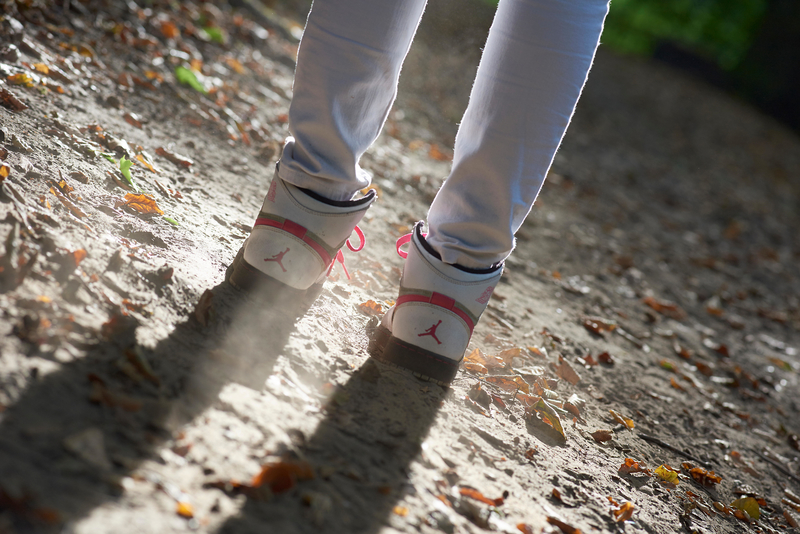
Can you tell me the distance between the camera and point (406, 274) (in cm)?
146

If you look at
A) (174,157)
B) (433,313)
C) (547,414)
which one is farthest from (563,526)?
(174,157)

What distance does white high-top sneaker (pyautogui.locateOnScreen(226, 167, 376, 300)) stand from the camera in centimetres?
138

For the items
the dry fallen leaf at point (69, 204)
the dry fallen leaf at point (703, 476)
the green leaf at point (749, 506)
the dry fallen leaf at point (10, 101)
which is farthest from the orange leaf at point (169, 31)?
the green leaf at point (749, 506)

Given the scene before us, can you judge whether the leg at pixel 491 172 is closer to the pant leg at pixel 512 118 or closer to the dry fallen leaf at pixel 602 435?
the pant leg at pixel 512 118

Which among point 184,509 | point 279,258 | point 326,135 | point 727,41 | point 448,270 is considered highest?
point 727,41

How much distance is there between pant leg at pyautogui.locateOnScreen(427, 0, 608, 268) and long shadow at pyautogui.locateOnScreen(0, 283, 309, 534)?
531 mm

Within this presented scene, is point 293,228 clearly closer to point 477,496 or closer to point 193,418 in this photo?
point 193,418

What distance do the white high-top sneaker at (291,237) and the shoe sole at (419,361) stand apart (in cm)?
26

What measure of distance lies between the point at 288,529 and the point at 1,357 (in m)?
0.53

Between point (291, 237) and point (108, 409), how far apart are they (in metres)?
0.56

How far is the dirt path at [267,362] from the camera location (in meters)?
0.93

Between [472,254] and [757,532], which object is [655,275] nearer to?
[757,532]

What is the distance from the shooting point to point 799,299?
4.17 meters

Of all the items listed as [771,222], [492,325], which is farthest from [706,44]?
[492,325]
